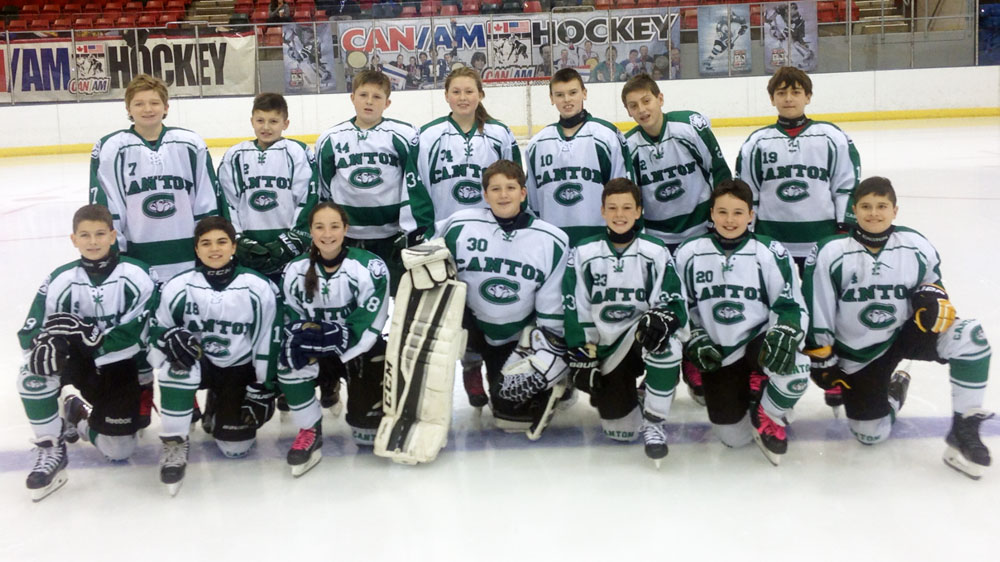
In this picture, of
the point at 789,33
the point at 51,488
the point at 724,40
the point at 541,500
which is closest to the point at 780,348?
the point at 541,500

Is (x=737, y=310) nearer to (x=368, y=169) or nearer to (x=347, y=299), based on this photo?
(x=347, y=299)

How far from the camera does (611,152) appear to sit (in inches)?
141

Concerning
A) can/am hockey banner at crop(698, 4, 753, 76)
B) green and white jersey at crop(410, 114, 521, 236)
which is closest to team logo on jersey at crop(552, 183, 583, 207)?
green and white jersey at crop(410, 114, 521, 236)

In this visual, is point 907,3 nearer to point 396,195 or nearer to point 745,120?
point 745,120

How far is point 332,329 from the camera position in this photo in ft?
9.78

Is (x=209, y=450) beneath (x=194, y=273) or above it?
beneath

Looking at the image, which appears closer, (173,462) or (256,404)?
(173,462)

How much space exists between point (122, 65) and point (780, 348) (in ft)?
38.7

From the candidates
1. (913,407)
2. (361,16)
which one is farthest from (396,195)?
(361,16)

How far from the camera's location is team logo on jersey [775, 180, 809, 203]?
141 inches

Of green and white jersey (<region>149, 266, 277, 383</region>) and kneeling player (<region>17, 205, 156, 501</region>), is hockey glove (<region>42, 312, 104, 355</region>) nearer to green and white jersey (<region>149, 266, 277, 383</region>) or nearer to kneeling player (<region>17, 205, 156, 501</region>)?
kneeling player (<region>17, 205, 156, 501</region>)

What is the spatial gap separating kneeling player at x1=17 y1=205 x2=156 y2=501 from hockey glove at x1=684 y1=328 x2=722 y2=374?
1.83 meters

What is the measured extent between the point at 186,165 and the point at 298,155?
0.44 meters

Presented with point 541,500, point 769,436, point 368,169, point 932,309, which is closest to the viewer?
point 541,500
